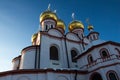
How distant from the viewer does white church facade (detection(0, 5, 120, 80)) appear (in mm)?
15031

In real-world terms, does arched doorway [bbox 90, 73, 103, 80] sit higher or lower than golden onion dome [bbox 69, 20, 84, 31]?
lower

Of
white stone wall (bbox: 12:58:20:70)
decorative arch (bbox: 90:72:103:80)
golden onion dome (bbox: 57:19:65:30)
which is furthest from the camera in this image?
golden onion dome (bbox: 57:19:65:30)

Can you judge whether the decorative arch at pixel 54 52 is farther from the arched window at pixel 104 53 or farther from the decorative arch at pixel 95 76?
the arched window at pixel 104 53

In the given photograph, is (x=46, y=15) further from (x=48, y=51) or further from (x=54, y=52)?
(x=48, y=51)

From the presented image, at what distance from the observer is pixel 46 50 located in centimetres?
2031

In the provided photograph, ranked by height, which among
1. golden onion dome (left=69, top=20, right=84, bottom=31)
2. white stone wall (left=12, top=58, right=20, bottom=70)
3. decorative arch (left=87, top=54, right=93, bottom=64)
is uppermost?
golden onion dome (left=69, top=20, right=84, bottom=31)

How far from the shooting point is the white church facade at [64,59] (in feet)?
49.3

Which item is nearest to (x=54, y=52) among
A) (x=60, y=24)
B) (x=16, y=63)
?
(x=16, y=63)

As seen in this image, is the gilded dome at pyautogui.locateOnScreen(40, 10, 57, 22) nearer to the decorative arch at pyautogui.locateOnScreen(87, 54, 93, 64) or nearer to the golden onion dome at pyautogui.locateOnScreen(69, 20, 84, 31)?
the golden onion dome at pyautogui.locateOnScreen(69, 20, 84, 31)

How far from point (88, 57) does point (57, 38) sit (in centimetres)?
699

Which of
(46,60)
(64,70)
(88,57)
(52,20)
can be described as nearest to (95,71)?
(88,57)

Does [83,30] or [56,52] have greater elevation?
[83,30]

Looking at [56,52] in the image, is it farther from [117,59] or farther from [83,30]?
[83,30]

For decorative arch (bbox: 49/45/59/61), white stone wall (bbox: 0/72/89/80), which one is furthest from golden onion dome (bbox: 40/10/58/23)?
white stone wall (bbox: 0/72/89/80)
